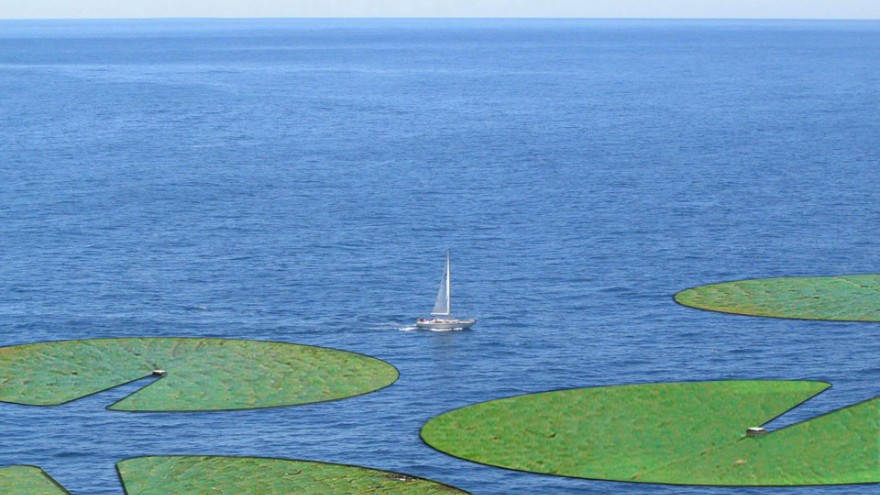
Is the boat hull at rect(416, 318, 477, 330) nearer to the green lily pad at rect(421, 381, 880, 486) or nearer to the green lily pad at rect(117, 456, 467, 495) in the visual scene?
the green lily pad at rect(421, 381, 880, 486)

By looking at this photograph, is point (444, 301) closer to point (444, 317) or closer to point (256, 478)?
point (444, 317)

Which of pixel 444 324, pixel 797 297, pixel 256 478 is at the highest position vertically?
pixel 256 478

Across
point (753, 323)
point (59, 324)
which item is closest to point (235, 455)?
point (59, 324)

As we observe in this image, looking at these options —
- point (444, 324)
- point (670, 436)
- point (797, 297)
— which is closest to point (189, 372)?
point (444, 324)

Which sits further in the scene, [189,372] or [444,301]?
[444,301]

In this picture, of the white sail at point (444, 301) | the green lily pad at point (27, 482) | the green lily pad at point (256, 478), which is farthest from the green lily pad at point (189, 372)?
the white sail at point (444, 301)

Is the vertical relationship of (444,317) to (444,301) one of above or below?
below

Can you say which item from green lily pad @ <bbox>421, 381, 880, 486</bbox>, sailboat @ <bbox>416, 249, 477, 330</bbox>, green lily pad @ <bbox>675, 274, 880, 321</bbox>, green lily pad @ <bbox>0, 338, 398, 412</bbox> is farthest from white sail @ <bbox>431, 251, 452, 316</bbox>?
green lily pad @ <bbox>421, 381, 880, 486</bbox>

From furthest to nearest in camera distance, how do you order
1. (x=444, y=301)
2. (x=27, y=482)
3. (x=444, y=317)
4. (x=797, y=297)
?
(x=797, y=297), (x=444, y=317), (x=444, y=301), (x=27, y=482)

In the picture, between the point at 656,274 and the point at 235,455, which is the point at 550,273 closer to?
the point at 656,274
